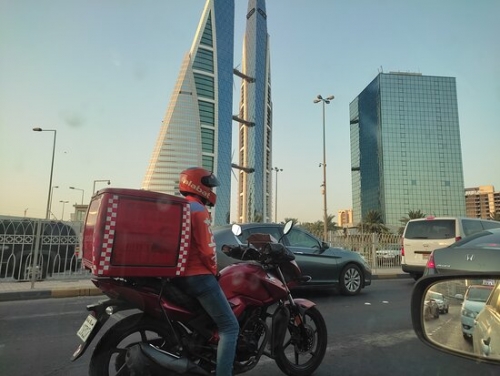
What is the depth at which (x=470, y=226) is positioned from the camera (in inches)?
448

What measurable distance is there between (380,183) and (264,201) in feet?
159

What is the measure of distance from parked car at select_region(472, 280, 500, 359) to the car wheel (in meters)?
7.55

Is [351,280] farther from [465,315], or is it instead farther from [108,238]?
[465,315]

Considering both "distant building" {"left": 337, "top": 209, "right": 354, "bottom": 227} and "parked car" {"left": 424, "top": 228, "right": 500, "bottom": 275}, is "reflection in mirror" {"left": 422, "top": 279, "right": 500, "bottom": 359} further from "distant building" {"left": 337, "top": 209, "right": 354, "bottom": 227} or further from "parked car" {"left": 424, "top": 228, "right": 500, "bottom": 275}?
"distant building" {"left": 337, "top": 209, "right": 354, "bottom": 227}

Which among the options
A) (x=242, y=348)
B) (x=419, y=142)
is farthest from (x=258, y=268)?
(x=419, y=142)

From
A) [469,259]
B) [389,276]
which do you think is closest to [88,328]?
[469,259]

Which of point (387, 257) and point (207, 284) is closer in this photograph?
point (207, 284)

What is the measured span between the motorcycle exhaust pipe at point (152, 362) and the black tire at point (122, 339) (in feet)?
0.29

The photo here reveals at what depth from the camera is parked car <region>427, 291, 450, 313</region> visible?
6.31ft

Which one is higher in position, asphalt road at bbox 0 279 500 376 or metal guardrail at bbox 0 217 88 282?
metal guardrail at bbox 0 217 88 282

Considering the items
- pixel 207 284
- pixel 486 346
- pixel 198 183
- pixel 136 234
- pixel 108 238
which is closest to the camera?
pixel 486 346

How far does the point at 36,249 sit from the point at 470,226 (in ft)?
38.1

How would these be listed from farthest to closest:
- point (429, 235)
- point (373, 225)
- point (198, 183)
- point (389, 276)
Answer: point (373, 225)
point (389, 276)
point (429, 235)
point (198, 183)

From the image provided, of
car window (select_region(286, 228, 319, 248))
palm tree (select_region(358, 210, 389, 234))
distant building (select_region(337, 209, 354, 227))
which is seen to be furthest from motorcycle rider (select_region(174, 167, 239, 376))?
distant building (select_region(337, 209, 354, 227))
